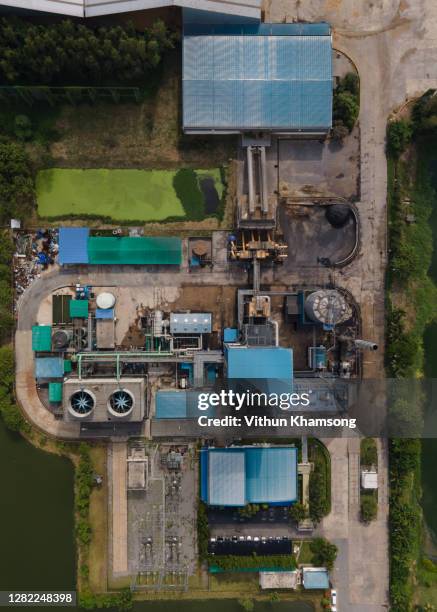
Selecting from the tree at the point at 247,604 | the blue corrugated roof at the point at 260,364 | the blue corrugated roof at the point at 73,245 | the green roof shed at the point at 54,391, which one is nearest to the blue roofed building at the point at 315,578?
the tree at the point at 247,604

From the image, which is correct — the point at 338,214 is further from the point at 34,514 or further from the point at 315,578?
the point at 34,514

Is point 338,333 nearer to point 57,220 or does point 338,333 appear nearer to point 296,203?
point 296,203

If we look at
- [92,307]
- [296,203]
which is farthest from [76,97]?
[296,203]

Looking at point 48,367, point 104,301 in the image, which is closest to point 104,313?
point 104,301

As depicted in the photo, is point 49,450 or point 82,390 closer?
point 82,390

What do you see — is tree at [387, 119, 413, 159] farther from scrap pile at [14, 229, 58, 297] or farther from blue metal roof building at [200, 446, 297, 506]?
scrap pile at [14, 229, 58, 297]

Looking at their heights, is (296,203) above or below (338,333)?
above

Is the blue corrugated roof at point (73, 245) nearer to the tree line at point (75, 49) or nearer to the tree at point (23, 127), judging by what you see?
the tree at point (23, 127)
